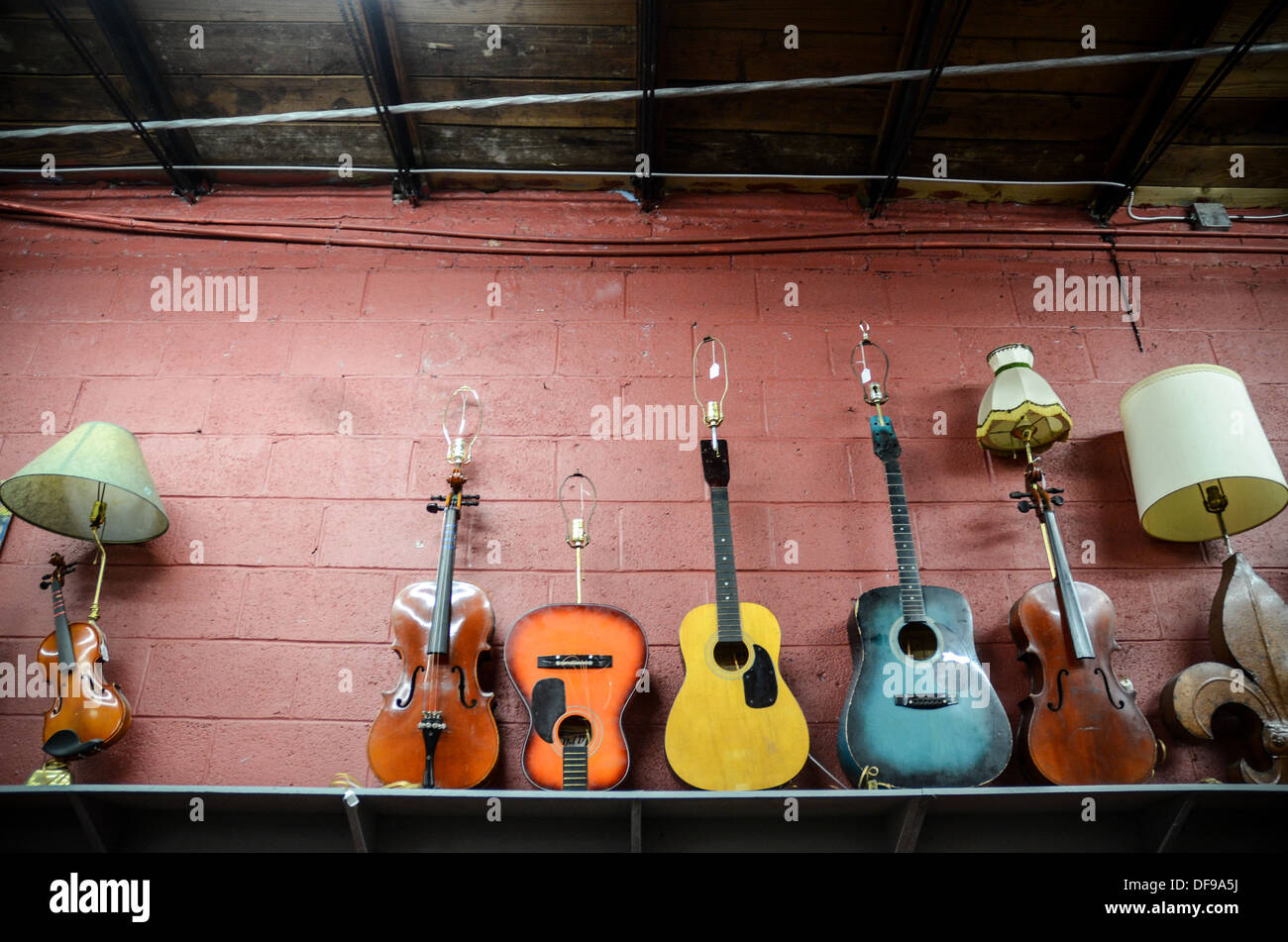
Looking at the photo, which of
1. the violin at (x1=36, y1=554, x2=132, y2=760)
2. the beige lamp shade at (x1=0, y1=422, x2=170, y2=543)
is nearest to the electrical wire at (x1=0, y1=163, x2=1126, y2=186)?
the beige lamp shade at (x1=0, y1=422, x2=170, y2=543)

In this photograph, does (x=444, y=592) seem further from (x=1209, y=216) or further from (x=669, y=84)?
(x=1209, y=216)

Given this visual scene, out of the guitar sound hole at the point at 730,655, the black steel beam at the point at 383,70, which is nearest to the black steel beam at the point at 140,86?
the black steel beam at the point at 383,70

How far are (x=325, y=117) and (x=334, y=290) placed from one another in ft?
2.10

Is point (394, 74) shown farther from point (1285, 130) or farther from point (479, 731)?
point (1285, 130)

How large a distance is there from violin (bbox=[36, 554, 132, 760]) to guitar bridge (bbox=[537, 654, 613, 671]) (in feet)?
3.80

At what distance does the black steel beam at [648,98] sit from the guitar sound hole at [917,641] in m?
1.98

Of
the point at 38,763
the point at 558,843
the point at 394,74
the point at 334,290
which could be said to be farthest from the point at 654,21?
the point at 38,763

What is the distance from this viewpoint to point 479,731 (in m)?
2.20

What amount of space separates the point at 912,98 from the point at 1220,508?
68.5 inches

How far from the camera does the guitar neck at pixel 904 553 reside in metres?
2.36

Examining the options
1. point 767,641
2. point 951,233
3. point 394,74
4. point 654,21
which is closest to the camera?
point 767,641

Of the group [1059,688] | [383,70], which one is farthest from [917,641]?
[383,70]

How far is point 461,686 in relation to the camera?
2.24 m

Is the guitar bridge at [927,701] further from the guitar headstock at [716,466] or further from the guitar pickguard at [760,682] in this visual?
the guitar headstock at [716,466]
